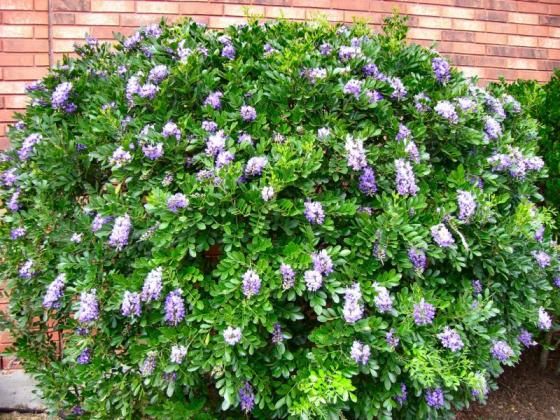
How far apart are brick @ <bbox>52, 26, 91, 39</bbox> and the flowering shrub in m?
0.91

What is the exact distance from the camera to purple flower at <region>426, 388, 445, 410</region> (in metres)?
2.14

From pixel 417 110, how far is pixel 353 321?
1.14 m

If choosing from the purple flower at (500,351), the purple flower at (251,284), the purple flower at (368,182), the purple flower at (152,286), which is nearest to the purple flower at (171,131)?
the purple flower at (152,286)

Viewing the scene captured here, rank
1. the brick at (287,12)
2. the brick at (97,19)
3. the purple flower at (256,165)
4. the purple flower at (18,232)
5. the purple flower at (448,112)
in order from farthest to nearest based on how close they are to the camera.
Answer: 1. the brick at (287,12)
2. the brick at (97,19)
3. the purple flower at (18,232)
4. the purple flower at (448,112)
5. the purple flower at (256,165)

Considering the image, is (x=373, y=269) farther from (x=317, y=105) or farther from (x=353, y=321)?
(x=317, y=105)

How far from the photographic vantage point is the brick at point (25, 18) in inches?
137

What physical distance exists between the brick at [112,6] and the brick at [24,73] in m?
0.57

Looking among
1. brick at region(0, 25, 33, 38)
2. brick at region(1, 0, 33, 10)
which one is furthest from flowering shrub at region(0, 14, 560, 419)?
brick at region(1, 0, 33, 10)

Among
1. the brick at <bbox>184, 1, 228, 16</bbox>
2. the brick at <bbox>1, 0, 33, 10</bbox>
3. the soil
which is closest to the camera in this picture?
the soil

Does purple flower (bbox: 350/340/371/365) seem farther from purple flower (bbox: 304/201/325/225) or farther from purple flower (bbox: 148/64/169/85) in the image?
purple flower (bbox: 148/64/169/85)

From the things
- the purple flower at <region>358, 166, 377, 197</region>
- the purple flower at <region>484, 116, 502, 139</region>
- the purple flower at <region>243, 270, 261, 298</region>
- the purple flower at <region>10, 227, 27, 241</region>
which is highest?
the purple flower at <region>484, 116, 502, 139</region>

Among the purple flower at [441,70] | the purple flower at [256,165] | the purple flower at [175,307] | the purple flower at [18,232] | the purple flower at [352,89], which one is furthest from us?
the purple flower at [441,70]

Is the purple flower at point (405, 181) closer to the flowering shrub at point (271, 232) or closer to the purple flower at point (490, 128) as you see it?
the flowering shrub at point (271, 232)

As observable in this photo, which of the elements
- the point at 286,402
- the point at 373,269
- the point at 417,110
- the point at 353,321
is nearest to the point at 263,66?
the point at 417,110
